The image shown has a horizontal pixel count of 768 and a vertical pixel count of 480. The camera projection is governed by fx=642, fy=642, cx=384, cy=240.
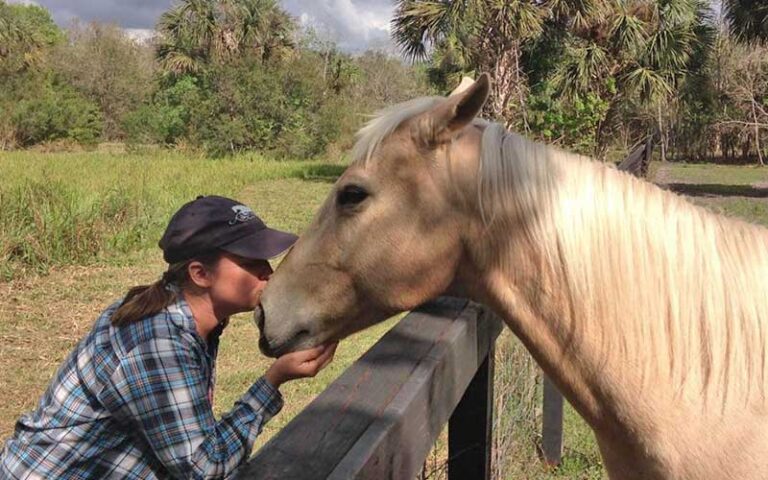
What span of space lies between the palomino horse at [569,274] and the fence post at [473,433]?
688mm

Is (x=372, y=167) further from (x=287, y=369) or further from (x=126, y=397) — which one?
(x=126, y=397)

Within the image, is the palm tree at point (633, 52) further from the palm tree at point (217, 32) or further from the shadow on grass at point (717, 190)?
the palm tree at point (217, 32)

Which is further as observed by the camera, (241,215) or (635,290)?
(241,215)

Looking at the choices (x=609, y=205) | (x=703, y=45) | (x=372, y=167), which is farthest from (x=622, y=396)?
(x=703, y=45)

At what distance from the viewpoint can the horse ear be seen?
5.00 ft

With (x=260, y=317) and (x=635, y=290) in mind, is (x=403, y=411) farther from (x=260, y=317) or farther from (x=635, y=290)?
(x=635, y=290)

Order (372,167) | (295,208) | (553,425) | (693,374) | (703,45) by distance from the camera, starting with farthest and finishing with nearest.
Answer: (703,45)
(295,208)
(553,425)
(372,167)
(693,374)

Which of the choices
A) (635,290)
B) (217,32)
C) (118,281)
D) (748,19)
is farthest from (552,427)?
(217,32)

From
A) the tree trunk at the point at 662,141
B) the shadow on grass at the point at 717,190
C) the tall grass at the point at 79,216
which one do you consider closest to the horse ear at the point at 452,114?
the tall grass at the point at 79,216

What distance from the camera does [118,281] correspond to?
820 cm

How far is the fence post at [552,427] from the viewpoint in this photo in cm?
360

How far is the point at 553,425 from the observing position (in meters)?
3.70

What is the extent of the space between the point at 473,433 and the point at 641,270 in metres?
1.13

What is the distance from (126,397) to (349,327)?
59 cm
